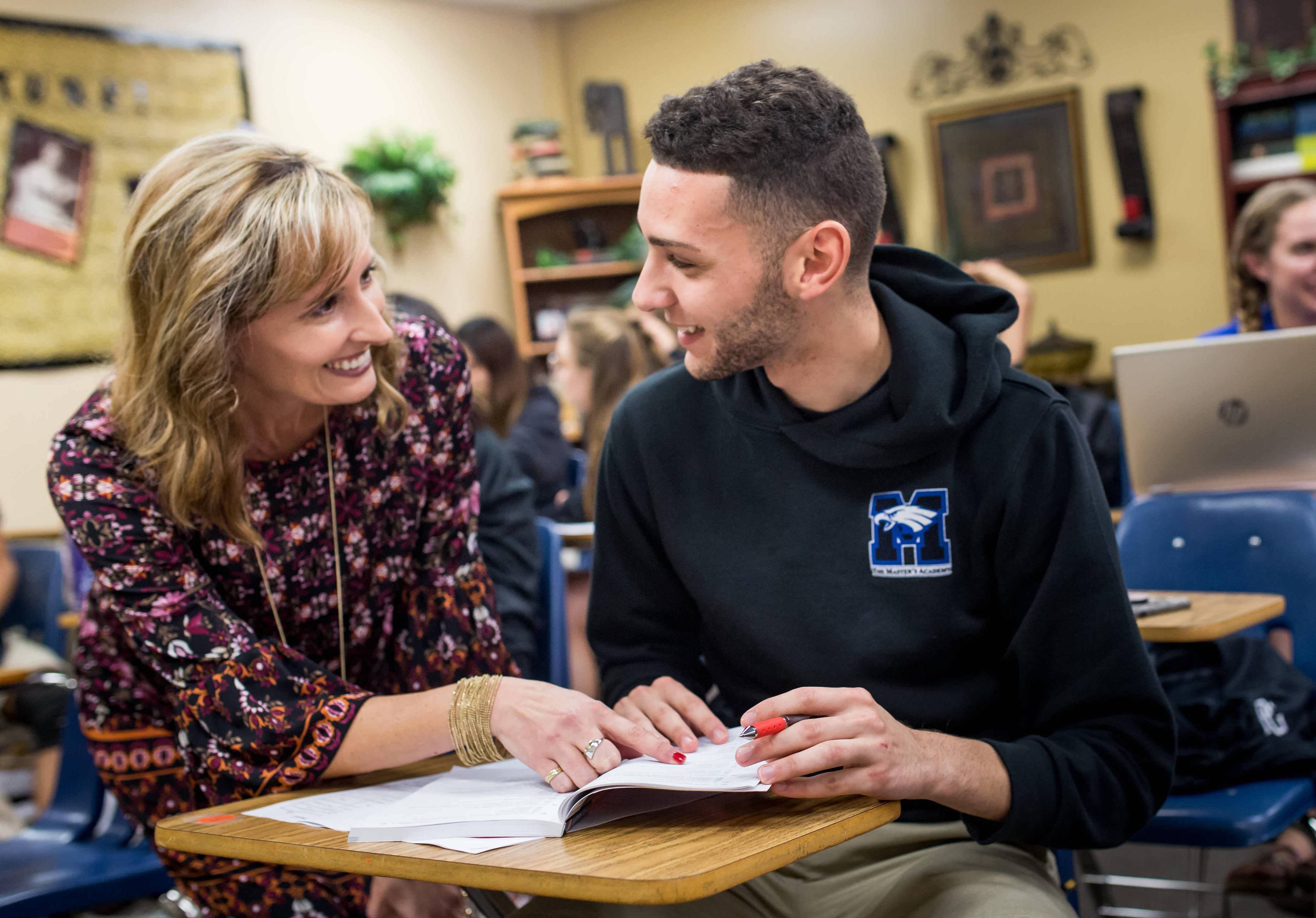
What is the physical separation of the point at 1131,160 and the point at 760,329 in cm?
541

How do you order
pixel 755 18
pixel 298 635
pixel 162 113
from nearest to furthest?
pixel 298 635 → pixel 162 113 → pixel 755 18

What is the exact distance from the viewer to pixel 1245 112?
5.65 metres

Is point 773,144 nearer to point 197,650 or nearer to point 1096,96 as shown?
point 197,650

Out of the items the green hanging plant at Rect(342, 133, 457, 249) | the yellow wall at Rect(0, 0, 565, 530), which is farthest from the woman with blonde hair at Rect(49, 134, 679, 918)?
the green hanging plant at Rect(342, 133, 457, 249)

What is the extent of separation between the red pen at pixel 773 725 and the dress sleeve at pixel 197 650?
50 centimetres

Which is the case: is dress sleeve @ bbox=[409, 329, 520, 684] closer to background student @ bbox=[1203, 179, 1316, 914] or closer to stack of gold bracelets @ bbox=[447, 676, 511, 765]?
stack of gold bracelets @ bbox=[447, 676, 511, 765]

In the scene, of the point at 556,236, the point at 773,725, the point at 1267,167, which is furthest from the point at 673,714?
the point at 556,236

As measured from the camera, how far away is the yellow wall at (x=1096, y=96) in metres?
6.03

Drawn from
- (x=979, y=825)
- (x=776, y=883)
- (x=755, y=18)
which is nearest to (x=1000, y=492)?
(x=979, y=825)

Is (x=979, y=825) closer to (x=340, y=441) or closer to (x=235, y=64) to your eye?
(x=340, y=441)

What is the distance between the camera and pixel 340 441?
5.18 feet

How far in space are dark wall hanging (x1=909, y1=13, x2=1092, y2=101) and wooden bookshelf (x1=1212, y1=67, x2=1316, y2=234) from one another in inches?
33.4

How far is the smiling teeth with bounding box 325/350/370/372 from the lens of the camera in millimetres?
1479

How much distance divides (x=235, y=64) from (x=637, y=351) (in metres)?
3.34
